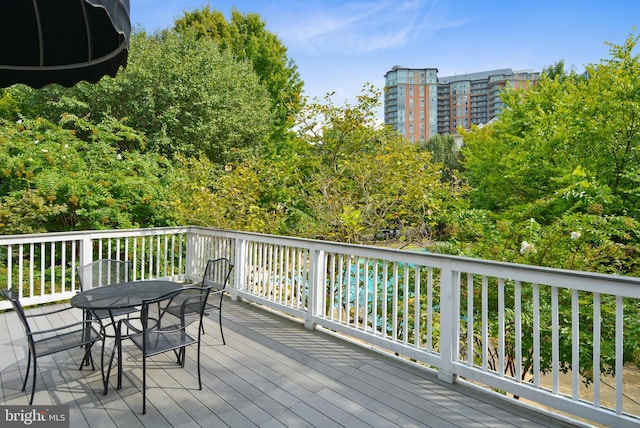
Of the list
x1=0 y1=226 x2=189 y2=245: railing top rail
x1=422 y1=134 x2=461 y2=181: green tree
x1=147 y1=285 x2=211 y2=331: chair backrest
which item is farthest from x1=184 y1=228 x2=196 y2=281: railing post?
x1=422 y1=134 x2=461 y2=181: green tree

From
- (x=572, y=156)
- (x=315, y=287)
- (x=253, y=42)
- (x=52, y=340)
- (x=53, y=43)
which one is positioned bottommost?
(x=52, y=340)

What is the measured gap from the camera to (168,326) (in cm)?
292

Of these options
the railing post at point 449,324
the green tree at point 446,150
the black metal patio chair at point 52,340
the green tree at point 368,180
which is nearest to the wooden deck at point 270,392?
the railing post at point 449,324

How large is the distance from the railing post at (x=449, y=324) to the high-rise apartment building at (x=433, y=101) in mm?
80030

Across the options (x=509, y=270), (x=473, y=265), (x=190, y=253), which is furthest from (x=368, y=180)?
(x=509, y=270)

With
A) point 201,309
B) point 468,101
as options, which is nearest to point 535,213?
point 201,309

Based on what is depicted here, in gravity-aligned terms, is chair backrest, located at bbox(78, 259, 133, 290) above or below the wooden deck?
above

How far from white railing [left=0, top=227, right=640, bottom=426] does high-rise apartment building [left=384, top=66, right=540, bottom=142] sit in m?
78.5

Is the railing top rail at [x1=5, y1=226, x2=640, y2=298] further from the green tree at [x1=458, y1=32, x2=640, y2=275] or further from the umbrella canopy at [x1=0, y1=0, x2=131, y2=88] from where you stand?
the green tree at [x1=458, y1=32, x2=640, y2=275]

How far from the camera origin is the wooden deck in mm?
2316

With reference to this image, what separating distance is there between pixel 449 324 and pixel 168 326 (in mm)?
2191

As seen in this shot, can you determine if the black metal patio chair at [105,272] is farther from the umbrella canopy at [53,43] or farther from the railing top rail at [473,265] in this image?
the umbrella canopy at [53,43]

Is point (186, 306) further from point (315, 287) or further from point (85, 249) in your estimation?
point (85, 249)

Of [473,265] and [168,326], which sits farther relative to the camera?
[168,326]
